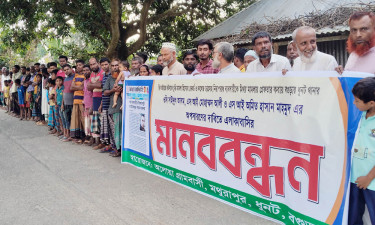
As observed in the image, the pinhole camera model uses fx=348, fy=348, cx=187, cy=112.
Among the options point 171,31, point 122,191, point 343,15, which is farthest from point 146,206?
point 171,31

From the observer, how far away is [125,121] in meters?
5.69

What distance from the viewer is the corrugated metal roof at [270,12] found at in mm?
9219

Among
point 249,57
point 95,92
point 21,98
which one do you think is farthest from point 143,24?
point 249,57

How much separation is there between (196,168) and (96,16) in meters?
8.68

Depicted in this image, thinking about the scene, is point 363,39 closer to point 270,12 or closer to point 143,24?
point 270,12

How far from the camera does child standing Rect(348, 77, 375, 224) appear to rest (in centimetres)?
A: 251

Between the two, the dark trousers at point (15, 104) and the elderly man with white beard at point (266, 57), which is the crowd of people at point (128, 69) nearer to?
the elderly man with white beard at point (266, 57)

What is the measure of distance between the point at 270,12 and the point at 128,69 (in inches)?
244

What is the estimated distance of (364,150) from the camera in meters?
2.55

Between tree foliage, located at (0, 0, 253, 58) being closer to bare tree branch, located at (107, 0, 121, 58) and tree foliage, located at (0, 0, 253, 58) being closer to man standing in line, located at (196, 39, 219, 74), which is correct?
bare tree branch, located at (107, 0, 121, 58)

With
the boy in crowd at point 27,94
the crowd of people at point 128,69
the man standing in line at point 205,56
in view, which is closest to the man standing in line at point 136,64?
the crowd of people at point 128,69

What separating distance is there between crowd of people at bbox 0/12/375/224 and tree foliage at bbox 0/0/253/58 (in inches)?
90.3

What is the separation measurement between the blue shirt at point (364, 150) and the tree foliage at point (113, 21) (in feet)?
32.4

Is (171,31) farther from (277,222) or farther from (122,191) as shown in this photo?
(277,222)
